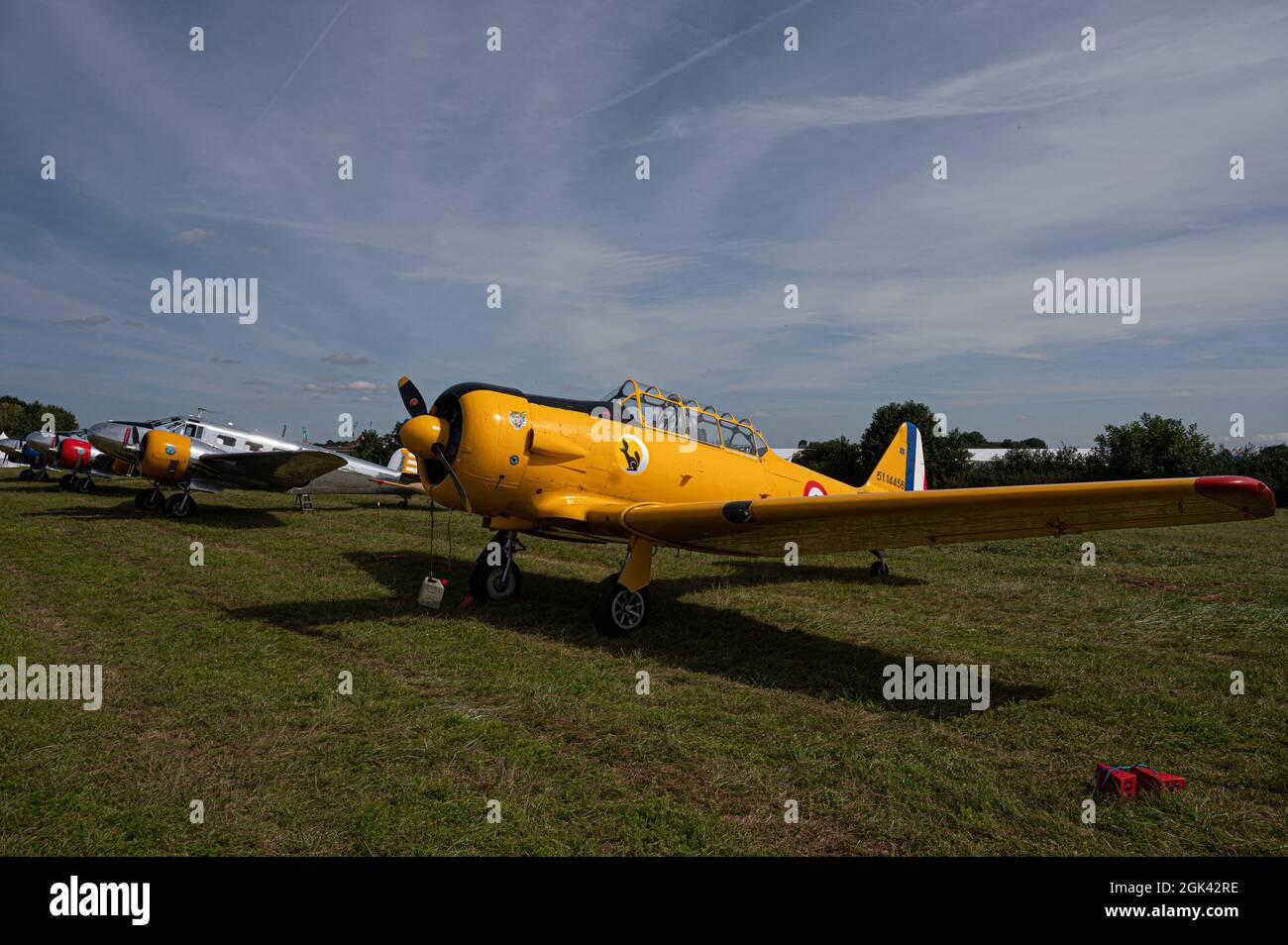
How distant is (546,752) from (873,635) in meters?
4.25

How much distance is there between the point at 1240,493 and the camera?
4230 mm

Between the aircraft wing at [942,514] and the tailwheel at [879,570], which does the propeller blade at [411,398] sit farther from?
the tailwheel at [879,570]

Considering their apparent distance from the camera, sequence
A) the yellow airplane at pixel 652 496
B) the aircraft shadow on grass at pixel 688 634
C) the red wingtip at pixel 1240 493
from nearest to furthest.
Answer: the red wingtip at pixel 1240 493 → the yellow airplane at pixel 652 496 → the aircraft shadow on grass at pixel 688 634

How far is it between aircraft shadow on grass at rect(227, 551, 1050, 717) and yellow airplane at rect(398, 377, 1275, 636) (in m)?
0.48

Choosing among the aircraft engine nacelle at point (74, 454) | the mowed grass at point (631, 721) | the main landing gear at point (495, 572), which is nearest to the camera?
the mowed grass at point (631, 721)

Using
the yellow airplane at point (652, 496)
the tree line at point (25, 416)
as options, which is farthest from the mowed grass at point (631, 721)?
the tree line at point (25, 416)

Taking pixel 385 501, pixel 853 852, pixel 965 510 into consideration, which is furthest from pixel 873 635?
pixel 385 501

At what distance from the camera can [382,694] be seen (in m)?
5.20

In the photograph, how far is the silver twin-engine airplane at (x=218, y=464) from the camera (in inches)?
684

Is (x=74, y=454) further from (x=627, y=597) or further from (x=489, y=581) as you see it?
(x=627, y=597)

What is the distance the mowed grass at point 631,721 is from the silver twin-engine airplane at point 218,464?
790 cm

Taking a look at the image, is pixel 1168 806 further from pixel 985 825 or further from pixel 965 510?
pixel 965 510

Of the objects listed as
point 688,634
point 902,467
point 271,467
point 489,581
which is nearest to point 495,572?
point 489,581

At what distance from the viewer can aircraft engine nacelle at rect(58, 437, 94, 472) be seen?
78.4ft
